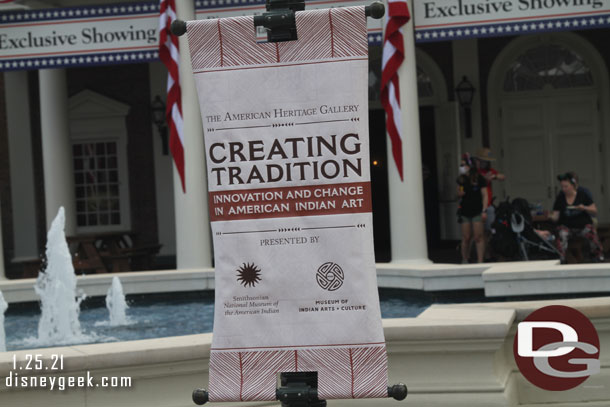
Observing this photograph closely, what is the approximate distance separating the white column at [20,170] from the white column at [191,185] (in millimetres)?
7608

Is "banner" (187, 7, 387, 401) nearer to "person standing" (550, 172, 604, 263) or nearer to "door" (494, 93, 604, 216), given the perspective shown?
"person standing" (550, 172, 604, 263)

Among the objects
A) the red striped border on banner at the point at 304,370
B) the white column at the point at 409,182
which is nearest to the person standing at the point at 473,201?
the white column at the point at 409,182

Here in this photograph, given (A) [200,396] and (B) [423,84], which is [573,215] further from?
(A) [200,396]

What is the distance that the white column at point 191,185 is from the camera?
13.7 meters

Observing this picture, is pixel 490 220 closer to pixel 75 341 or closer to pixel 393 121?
pixel 393 121

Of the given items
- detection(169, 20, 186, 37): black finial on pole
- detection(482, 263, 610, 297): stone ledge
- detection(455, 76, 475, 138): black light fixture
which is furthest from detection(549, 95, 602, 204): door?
detection(169, 20, 186, 37): black finial on pole

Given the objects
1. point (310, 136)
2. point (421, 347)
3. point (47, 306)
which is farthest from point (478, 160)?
point (310, 136)

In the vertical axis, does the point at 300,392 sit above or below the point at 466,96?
below

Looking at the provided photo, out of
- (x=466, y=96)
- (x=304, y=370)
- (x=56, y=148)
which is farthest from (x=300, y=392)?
(x=466, y=96)

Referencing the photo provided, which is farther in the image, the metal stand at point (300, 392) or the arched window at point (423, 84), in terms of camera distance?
the arched window at point (423, 84)

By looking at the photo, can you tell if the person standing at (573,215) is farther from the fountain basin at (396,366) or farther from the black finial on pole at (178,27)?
the black finial on pole at (178,27)

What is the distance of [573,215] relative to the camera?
12.0 metres

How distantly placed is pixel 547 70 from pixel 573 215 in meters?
7.29

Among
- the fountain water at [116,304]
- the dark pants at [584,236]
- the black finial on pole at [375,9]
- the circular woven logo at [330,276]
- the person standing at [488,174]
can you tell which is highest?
the black finial on pole at [375,9]
